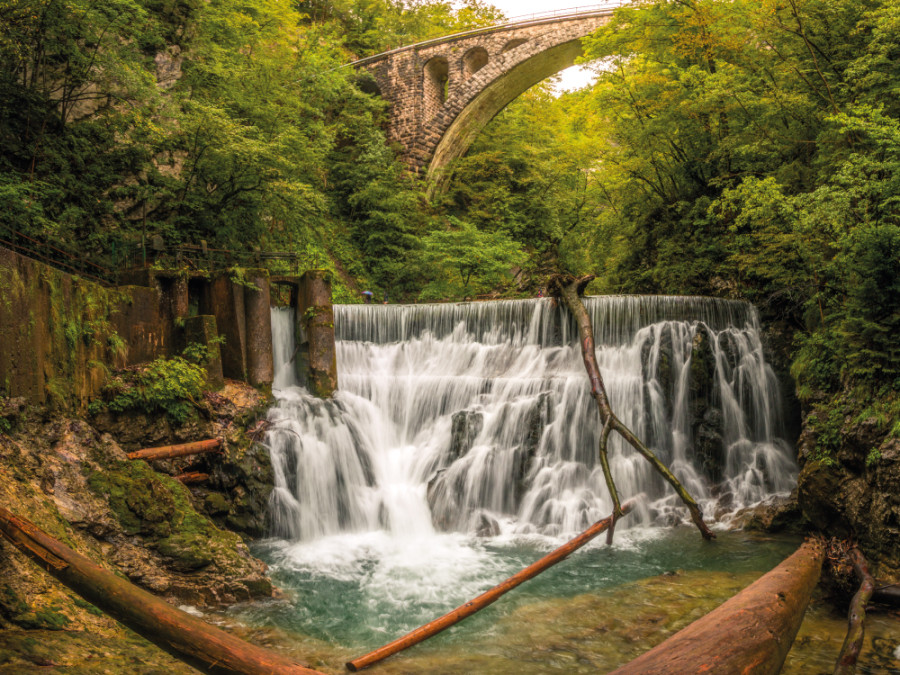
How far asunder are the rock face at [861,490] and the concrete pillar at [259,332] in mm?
8398

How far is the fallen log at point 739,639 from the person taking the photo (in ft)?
7.97

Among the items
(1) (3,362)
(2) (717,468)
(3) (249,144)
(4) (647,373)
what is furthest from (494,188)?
(1) (3,362)

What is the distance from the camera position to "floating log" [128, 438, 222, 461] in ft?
25.1

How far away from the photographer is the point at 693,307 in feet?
36.4

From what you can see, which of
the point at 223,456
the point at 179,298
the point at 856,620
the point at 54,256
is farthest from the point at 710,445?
the point at 54,256

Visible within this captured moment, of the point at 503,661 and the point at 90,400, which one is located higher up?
the point at 90,400

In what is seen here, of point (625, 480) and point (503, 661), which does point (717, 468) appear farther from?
point (503, 661)

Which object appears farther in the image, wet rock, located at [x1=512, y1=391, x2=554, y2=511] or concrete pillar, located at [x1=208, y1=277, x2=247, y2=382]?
concrete pillar, located at [x1=208, y1=277, x2=247, y2=382]

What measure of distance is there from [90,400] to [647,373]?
29.0ft

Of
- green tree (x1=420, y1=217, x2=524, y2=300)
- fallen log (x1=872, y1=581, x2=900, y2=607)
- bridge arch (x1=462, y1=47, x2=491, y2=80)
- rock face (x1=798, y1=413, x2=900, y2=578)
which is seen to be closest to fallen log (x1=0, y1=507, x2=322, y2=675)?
fallen log (x1=872, y1=581, x2=900, y2=607)

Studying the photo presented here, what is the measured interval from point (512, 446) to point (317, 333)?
4.27 m

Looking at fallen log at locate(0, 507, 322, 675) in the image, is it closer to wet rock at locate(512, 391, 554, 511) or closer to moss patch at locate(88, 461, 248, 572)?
moss patch at locate(88, 461, 248, 572)

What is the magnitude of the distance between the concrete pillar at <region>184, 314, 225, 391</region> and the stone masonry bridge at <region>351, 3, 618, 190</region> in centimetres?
1763

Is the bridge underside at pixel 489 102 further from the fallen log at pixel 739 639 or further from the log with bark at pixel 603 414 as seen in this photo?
the fallen log at pixel 739 639
